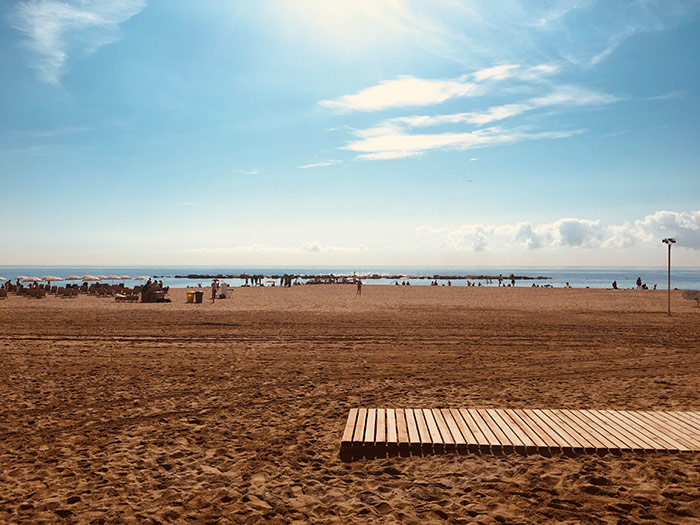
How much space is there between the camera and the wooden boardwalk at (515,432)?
532 cm

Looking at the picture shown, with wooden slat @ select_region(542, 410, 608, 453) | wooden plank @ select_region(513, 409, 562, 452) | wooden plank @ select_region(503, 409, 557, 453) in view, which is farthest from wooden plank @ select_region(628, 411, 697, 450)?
wooden plank @ select_region(503, 409, 557, 453)

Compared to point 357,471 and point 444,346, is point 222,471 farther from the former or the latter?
point 444,346

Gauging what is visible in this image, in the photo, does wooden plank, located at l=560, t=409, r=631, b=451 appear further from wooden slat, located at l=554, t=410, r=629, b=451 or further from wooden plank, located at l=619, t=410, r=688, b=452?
wooden plank, located at l=619, t=410, r=688, b=452

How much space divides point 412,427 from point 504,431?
1057mm

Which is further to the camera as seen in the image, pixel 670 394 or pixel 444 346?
pixel 444 346

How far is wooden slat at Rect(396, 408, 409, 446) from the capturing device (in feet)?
17.9

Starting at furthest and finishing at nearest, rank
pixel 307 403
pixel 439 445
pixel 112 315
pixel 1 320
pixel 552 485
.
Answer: pixel 112 315 → pixel 1 320 → pixel 307 403 → pixel 439 445 → pixel 552 485

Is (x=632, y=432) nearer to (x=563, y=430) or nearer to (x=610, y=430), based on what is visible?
(x=610, y=430)

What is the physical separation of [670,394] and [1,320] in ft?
67.0

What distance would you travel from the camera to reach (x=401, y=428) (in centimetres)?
580

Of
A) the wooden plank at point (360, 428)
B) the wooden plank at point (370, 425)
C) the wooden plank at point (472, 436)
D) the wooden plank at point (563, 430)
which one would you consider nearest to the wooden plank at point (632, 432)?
the wooden plank at point (563, 430)

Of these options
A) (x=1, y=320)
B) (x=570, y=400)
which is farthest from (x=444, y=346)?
(x=1, y=320)

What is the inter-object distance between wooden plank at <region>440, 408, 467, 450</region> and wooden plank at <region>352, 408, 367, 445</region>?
3.32ft

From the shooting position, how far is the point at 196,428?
6355 mm
